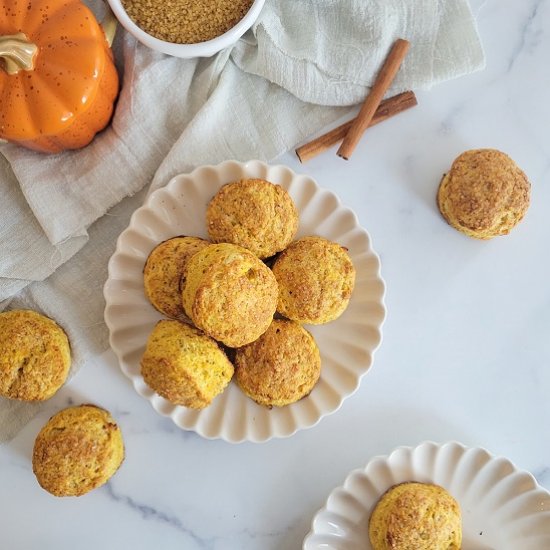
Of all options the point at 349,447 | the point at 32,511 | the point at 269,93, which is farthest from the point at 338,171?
the point at 32,511

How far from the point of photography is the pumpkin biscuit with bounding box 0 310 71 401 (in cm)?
140

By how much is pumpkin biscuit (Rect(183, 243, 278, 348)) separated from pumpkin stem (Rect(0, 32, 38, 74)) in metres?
0.47

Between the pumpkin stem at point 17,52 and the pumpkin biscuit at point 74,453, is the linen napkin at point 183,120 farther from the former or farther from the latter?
the pumpkin stem at point 17,52

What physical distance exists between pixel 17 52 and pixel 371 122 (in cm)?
74

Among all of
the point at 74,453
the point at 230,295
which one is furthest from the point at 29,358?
the point at 230,295

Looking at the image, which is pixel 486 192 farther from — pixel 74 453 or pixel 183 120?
pixel 74 453

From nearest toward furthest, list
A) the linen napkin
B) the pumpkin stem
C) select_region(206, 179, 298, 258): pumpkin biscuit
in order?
the pumpkin stem < select_region(206, 179, 298, 258): pumpkin biscuit < the linen napkin

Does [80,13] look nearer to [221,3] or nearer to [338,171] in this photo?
[221,3]

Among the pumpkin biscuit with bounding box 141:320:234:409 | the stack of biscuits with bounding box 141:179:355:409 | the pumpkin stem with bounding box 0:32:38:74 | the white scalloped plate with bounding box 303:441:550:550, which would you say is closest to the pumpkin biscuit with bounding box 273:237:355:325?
the stack of biscuits with bounding box 141:179:355:409

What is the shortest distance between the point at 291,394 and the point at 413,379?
0.32 m

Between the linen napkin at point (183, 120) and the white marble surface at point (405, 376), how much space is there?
8 cm

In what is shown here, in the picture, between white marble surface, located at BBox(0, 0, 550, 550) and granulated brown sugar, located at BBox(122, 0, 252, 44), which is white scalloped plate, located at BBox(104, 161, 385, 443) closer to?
white marble surface, located at BBox(0, 0, 550, 550)

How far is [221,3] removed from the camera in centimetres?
141

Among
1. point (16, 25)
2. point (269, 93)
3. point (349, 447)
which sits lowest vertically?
point (349, 447)
